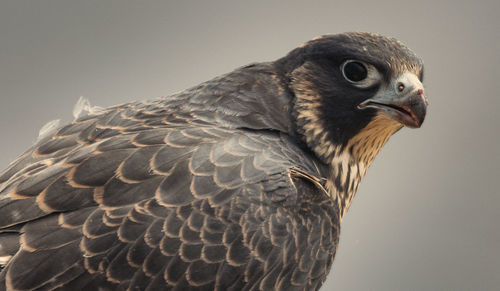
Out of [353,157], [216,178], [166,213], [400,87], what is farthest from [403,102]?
[166,213]

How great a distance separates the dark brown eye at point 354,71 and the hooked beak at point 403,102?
0.07 meters

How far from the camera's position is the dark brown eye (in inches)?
70.2

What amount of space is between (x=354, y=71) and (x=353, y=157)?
0.27 metres

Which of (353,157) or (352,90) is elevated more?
(352,90)

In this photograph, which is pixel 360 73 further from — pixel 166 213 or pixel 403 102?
pixel 166 213

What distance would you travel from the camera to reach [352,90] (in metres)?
1.80

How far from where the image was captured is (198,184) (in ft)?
5.05

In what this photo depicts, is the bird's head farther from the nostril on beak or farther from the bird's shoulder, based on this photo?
the bird's shoulder

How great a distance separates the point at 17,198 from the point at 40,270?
0.67ft

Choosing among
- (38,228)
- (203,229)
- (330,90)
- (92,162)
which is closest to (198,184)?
(203,229)

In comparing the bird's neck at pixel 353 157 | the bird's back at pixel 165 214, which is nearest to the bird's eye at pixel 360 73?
the bird's neck at pixel 353 157

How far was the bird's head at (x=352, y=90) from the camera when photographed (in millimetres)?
1748

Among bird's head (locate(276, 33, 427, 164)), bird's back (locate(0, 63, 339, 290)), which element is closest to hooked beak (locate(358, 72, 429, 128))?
bird's head (locate(276, 33, 427, 164))

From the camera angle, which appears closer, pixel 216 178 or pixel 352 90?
pixel 216 178
